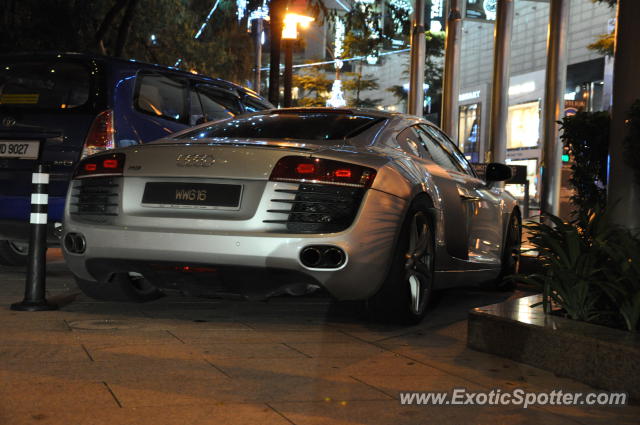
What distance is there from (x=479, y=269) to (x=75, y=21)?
563 inches

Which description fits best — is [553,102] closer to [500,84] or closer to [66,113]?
[500,84]

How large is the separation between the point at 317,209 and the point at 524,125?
1615 inches

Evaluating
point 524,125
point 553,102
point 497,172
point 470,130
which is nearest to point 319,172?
point 497,172

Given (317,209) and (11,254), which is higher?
(317,209)

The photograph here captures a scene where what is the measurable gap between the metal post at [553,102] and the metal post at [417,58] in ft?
21.2

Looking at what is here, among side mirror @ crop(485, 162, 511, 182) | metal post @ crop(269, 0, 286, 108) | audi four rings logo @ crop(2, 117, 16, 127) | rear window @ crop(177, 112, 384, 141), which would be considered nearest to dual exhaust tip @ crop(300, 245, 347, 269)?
rear window @ crop(177, 112, 384, 141)

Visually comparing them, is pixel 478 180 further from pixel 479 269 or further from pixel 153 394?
pixel 153 394

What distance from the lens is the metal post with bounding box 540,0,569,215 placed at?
17.0 m

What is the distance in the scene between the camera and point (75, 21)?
19.1 metres

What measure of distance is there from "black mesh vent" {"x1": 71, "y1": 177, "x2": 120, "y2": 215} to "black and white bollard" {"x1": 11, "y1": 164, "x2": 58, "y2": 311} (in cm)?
30

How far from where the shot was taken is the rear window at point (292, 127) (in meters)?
6.02

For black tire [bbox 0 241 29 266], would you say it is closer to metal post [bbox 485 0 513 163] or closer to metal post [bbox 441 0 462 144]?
metal post [bbox 485 0 513 163]

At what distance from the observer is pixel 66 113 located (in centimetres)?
745

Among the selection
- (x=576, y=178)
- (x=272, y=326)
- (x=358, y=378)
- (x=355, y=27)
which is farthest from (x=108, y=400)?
(x=355, y=27)
